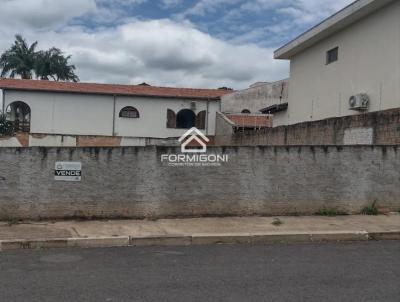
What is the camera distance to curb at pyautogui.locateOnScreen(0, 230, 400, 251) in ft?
24.5

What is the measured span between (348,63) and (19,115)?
28357 millimetres

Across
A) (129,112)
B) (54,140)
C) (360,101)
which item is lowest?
(54,140)

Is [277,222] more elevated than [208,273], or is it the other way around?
[277,222]

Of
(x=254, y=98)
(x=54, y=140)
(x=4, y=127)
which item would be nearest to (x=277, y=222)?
(x=54, y=140)

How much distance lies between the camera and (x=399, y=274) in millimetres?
5695

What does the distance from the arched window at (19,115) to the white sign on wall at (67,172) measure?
2774 centimetres

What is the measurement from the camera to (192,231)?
827 centimetres

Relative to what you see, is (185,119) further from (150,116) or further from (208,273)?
(208,273)

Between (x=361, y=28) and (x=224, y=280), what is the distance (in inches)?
505

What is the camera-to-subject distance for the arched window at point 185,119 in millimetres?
37047

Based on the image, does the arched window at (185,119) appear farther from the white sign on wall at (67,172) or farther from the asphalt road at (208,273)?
the asphalt road at (208,273)

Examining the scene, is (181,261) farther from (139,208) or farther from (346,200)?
(346,200)

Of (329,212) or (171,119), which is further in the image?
(171,119)

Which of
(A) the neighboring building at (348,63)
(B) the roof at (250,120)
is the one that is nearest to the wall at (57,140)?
(B) the roof at (250,120)
